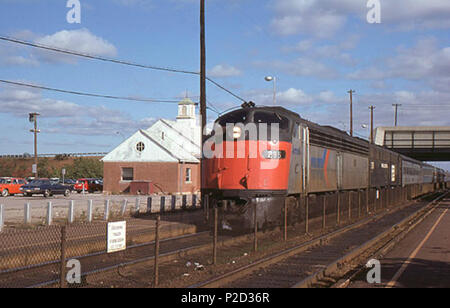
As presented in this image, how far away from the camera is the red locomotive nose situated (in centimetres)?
1573

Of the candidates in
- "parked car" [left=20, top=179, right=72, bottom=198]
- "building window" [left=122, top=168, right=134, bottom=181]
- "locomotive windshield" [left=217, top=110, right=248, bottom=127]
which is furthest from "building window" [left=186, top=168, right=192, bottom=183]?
"locomotive windshield" [left=217, top=110, right=248, bottom=127]

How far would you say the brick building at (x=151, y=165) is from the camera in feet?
160

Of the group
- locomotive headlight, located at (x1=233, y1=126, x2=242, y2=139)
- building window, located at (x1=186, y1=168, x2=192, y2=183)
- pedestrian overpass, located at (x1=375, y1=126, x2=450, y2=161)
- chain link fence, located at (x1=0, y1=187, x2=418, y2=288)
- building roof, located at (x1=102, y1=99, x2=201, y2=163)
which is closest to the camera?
chain link fence, located at (x1=0, y1=187, x2=418, y2=288)

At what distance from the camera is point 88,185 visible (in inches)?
2147

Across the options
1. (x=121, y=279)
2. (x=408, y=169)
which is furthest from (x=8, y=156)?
(x=121, y=279)

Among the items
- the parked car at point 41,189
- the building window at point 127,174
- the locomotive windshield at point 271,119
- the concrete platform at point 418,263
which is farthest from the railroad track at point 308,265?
the building window at point 127,174

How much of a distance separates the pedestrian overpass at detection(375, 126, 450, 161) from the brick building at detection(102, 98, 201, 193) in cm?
2356

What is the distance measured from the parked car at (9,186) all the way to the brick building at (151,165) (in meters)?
9.42

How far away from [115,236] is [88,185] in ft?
156

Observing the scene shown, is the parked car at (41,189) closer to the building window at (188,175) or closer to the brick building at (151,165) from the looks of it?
the brick building at (151,165)

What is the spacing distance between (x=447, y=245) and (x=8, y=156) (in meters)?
132

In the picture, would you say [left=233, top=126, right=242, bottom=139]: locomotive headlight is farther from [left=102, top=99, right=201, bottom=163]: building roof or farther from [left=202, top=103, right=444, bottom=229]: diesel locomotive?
[left=102, top=99, right=201, bottom=163]: building roof
